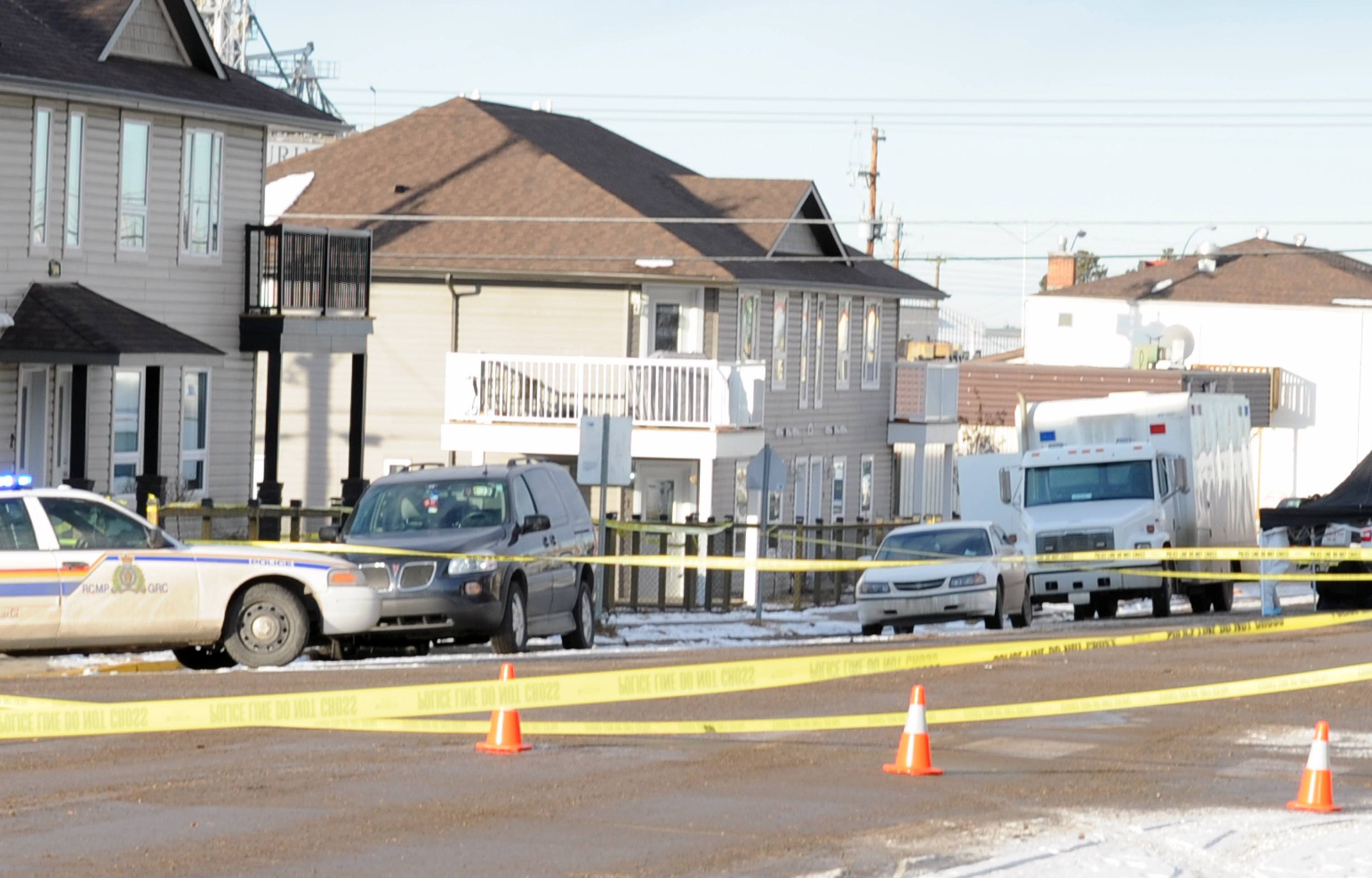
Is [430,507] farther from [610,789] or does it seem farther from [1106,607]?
[1106,607]

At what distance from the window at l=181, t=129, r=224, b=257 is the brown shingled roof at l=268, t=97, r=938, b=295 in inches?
341

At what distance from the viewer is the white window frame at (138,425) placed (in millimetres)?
27656

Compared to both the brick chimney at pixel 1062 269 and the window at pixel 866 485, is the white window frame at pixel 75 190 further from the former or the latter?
the brick chimney at pixel 1062 269

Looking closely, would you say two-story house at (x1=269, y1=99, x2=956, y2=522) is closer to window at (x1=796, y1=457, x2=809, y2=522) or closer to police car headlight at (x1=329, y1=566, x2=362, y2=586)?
window at (x1=796, y1=457, x2=809, y2=522)

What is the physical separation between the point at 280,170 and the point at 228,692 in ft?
97.8

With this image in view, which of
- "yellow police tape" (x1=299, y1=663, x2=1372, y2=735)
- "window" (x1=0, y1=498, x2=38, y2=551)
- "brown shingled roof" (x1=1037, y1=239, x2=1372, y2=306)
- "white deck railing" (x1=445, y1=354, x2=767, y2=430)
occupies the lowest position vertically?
"yellow police tape" (x1=299, y1=663, x2=1372, y2=735)

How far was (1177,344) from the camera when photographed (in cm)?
6244

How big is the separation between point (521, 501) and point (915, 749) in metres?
8.88

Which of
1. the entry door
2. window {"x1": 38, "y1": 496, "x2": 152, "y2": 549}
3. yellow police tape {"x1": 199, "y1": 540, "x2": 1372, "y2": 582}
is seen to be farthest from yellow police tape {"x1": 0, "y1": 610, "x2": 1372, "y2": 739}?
the entry door

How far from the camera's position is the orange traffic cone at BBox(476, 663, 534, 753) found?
11.9 m

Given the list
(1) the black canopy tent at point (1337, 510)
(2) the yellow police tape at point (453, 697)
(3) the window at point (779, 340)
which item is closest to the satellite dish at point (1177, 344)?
(3) the window at point (779, 340)

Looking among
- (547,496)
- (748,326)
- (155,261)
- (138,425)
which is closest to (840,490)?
(748,326)

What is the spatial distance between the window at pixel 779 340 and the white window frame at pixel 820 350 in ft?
5.44

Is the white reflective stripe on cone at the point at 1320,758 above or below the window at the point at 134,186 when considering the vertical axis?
below
